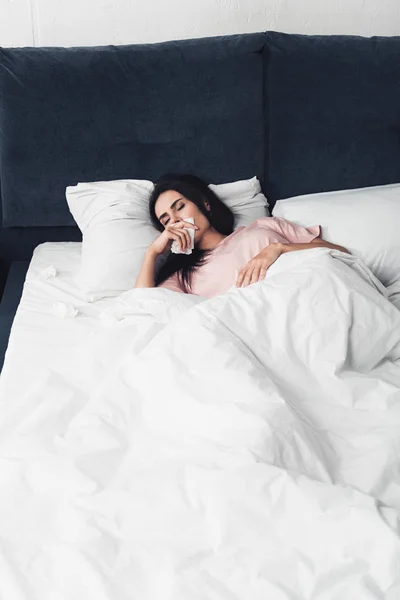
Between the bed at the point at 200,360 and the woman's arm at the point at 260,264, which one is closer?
the bed at the point at 200,360

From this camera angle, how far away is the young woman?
7.38 feet

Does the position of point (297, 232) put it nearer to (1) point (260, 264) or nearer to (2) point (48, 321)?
(1) point (260, 264)

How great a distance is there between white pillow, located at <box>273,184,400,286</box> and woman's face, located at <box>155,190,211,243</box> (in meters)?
0.31

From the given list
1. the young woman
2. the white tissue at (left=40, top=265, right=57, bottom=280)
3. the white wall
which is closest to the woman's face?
the young woman

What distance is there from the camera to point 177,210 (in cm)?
237

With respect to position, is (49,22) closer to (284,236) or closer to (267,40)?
(267,40)

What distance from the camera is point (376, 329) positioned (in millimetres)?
1781

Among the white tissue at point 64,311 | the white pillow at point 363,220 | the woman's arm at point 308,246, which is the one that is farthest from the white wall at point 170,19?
the white tissue at point 64,311

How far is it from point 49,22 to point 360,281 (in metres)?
1.46

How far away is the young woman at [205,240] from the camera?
2.25 m

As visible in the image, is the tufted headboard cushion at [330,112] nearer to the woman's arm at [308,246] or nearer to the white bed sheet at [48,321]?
the woman's arm at [308,246]

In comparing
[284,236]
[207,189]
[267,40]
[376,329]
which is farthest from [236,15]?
[376,329]

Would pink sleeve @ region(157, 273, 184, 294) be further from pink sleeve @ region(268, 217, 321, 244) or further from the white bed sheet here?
pink sleeve @ region(268, 217, 321, 244)

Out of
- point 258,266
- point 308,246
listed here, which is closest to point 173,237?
point 258,266
